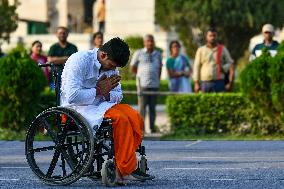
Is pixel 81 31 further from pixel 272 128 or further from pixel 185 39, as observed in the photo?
pixel 272 128

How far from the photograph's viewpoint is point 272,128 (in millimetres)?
20938

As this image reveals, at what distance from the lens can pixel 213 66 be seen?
22.3 meters

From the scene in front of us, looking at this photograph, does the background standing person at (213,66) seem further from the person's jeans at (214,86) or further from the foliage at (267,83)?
the foliage at (267,83)

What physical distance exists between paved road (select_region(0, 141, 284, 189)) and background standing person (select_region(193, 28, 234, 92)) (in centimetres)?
274

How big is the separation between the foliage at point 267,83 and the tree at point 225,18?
33.3m

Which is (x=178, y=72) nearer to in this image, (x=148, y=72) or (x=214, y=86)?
(x=148, y=72)

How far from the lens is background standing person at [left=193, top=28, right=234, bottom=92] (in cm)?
2230

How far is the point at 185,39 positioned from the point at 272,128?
34.6 meters

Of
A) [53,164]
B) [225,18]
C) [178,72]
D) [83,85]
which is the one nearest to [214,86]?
[178,72]

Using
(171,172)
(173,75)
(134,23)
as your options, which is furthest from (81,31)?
(171,172)

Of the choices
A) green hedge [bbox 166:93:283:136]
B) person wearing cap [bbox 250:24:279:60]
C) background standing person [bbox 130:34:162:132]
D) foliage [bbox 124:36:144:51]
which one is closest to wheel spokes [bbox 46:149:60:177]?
green hedge [bbox 166:93:283:136]

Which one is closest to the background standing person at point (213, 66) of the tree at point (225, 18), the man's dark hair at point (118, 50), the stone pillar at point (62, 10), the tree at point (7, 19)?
the man's dark hair at point (118, 50)

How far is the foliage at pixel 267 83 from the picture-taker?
20.4 meters

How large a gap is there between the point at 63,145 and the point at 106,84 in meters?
0.67
